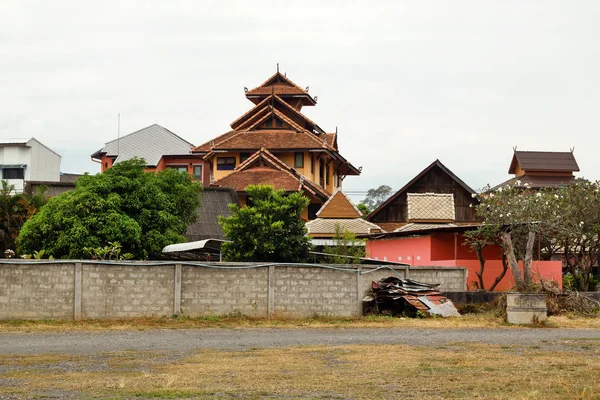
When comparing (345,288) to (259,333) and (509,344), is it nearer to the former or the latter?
(259,333)

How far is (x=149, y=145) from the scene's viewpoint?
3511 inches

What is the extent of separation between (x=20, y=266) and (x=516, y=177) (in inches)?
1914

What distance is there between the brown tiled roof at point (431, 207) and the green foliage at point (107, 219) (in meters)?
17.2

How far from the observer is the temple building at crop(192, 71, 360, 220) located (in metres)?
60.2

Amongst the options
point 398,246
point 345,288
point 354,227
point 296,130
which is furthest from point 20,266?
point 296,130

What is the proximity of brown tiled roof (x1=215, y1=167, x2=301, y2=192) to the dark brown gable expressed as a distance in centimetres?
545

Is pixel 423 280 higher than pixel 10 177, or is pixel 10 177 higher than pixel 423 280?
pixel 10 177

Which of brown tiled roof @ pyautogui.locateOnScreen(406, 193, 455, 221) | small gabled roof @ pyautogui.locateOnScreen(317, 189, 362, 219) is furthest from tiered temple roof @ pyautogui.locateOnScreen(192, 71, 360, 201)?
brown tiled roof @ pyautogui.locateOnScreen(406, 193, 455, 221)

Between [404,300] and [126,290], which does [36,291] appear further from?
[404,300]

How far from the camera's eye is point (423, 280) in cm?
2944

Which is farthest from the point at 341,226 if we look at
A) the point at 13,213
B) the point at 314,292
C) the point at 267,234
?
the point at 314,292

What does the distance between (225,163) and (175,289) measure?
40.2 metres

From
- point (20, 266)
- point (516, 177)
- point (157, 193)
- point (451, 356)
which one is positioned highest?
point (516, 177)

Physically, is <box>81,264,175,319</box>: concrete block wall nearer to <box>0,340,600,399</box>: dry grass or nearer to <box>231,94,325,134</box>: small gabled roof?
<box>0,340,600,399</box>: dry grass
